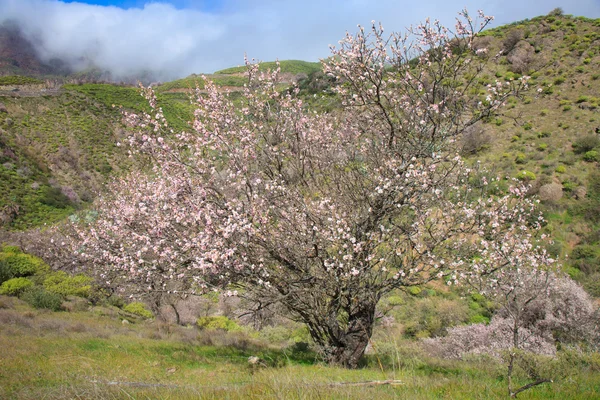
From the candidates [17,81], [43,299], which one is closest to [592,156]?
[43,299]

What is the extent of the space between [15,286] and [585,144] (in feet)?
122

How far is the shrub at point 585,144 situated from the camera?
24.7 meters

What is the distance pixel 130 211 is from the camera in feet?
25.6

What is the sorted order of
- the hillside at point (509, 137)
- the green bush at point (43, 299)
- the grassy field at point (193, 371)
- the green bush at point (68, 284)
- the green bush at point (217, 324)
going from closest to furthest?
1. the grassy field at point (193, 371)
2. the green bush at point (43, 299)
3. the green bush at point (217, 324)
4. the green bush at point (68, 284)
5. the hillside at point (509, 137)

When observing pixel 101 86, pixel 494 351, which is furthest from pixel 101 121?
pixel 494 351

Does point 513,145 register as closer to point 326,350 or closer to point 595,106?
point 595,106

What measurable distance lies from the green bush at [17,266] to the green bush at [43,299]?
3.39 metres

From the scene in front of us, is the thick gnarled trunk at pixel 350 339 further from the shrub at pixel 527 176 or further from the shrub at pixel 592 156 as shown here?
the shrub at pixel 592 156

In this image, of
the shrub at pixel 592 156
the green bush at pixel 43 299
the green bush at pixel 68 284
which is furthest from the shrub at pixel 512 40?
the green bush at pixel 43 299

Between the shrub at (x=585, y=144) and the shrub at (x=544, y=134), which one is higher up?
the shrub at (x=544, y=134)

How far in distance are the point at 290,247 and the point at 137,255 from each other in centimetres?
317

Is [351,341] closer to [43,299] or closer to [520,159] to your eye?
[43,299]

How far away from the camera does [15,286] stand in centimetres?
1862

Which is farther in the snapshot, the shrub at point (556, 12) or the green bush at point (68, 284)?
the shrub at point (556, 12)
